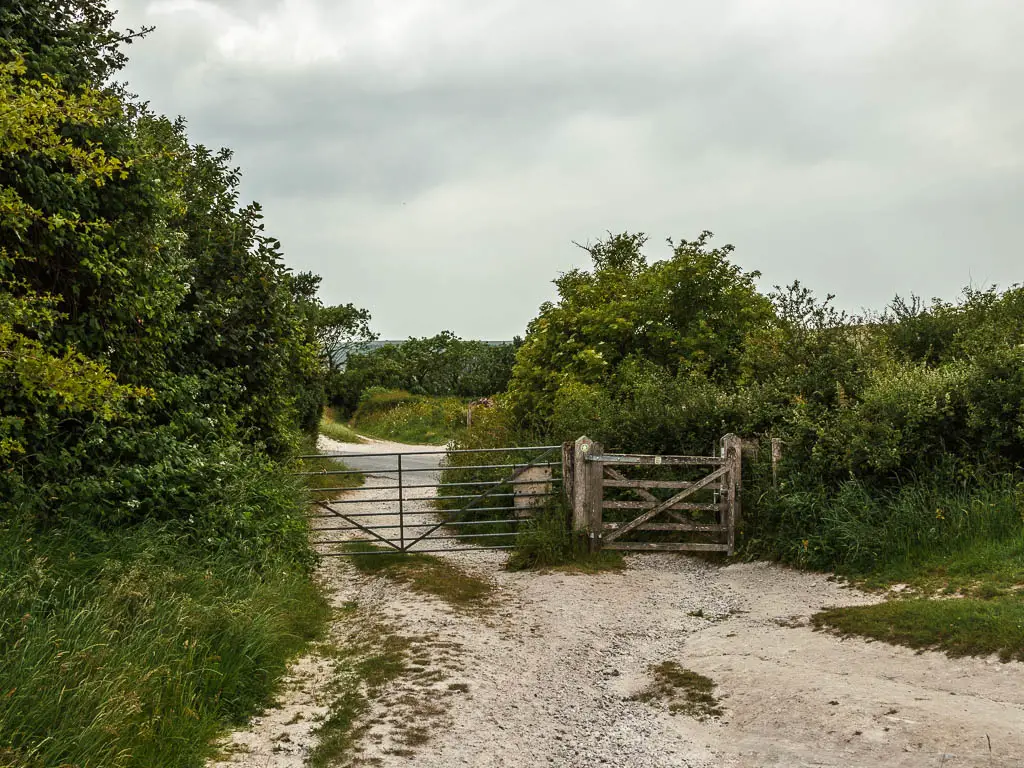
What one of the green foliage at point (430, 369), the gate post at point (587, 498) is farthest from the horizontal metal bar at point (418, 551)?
the green foliage at point (430, 369)

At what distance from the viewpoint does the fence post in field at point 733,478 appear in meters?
12.4

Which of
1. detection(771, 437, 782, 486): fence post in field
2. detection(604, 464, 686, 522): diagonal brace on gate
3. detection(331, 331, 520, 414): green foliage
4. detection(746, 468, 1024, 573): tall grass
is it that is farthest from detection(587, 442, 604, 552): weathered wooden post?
detection(331, 331, 520, 414): green foliage

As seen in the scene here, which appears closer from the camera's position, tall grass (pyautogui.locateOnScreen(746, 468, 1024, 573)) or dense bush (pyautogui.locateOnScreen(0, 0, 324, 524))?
dense bush (pyautogui.locateOnScreen(0, 0, 324, 524))

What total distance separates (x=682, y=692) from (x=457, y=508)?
843 centimetres

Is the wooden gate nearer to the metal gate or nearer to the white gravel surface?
the metal gate

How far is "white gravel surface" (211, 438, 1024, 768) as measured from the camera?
5.80m

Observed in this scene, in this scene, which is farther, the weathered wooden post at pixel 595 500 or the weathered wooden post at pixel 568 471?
the weathered wooden post at pixel 568 471

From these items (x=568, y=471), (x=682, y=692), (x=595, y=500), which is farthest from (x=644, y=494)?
(x=682, y=692)

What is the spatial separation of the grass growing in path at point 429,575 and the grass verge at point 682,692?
295cm

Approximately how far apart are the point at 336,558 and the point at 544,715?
275 inches

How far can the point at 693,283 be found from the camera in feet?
60.6

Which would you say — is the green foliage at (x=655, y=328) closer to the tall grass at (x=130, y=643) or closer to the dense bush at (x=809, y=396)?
the dense bush at (x=809, y=396)

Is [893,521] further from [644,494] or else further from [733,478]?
[644,494]

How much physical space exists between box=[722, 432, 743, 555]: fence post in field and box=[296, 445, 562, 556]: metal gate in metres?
2.65
